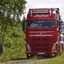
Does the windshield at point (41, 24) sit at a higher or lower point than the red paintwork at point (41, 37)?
higher

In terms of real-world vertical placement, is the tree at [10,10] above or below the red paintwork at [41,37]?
above

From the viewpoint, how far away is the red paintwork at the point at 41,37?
100ft

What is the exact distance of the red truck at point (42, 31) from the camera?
3048 centimetres

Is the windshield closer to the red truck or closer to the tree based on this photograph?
the red truck

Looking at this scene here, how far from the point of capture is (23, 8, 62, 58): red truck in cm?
3048

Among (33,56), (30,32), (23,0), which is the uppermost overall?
(23,0)

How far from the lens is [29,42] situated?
3083 cm

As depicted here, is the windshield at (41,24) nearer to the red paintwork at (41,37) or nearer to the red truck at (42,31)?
the red truck at (42,31)

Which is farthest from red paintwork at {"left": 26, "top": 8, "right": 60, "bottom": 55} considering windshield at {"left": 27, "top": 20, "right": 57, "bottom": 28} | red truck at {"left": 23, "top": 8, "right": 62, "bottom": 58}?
windshield at {"left": 27, "top": 20, "right": 57, "bottom": 28}

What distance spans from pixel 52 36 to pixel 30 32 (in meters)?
1.77

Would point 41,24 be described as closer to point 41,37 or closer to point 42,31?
point 42,31

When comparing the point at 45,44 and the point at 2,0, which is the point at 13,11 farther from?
the point at 45,44

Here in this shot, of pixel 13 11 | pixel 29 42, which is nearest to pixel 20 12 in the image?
pixel 13 11

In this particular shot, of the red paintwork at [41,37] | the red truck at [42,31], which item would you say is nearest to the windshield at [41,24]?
the red truck at [42,31]
